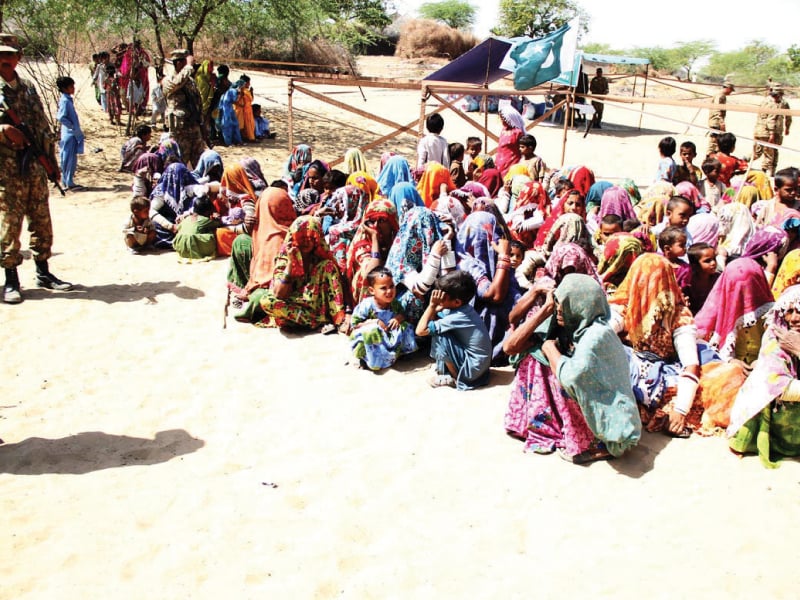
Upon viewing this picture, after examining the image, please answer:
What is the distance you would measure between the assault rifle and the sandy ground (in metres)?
1.57

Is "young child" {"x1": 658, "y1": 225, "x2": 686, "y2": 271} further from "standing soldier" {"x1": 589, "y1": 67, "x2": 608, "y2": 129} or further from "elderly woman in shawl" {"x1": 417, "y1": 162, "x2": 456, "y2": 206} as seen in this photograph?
"standing soldier" {"x1": 589, "y1": 67, "x2": 608, "y2": 129}

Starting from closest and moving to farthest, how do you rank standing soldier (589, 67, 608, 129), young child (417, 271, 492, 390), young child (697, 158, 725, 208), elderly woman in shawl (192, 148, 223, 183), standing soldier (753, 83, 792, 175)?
young child (417, 271, 492, 390)
young child (697, 158, 725, 208)
elderly woman in shawl (192, 148, 223, 183)
standing soldier (753, 83, 792, 175)
standing soldier (589, 67, 608, 129)

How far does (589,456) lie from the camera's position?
146 inches

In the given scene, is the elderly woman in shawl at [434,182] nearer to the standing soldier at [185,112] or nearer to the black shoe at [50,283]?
the black shoe at [50,283]

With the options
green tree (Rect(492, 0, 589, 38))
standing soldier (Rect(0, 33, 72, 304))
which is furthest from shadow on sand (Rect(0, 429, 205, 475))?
green tree (Rect(492, 0, 589, 38))

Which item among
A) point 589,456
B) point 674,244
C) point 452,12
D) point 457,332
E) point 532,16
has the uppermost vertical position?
point 452,12

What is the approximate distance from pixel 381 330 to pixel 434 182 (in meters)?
2.43

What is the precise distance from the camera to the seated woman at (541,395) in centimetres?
374

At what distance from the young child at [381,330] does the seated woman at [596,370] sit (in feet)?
5.15

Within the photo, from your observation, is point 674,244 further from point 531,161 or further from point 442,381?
point 531,161

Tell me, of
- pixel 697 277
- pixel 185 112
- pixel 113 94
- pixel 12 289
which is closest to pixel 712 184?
pixel 697 277

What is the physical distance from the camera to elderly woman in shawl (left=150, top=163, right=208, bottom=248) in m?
7.71

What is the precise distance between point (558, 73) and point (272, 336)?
6.71 m

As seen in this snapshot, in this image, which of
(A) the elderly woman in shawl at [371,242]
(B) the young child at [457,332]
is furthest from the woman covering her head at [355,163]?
(B) the young child at [457,332]
